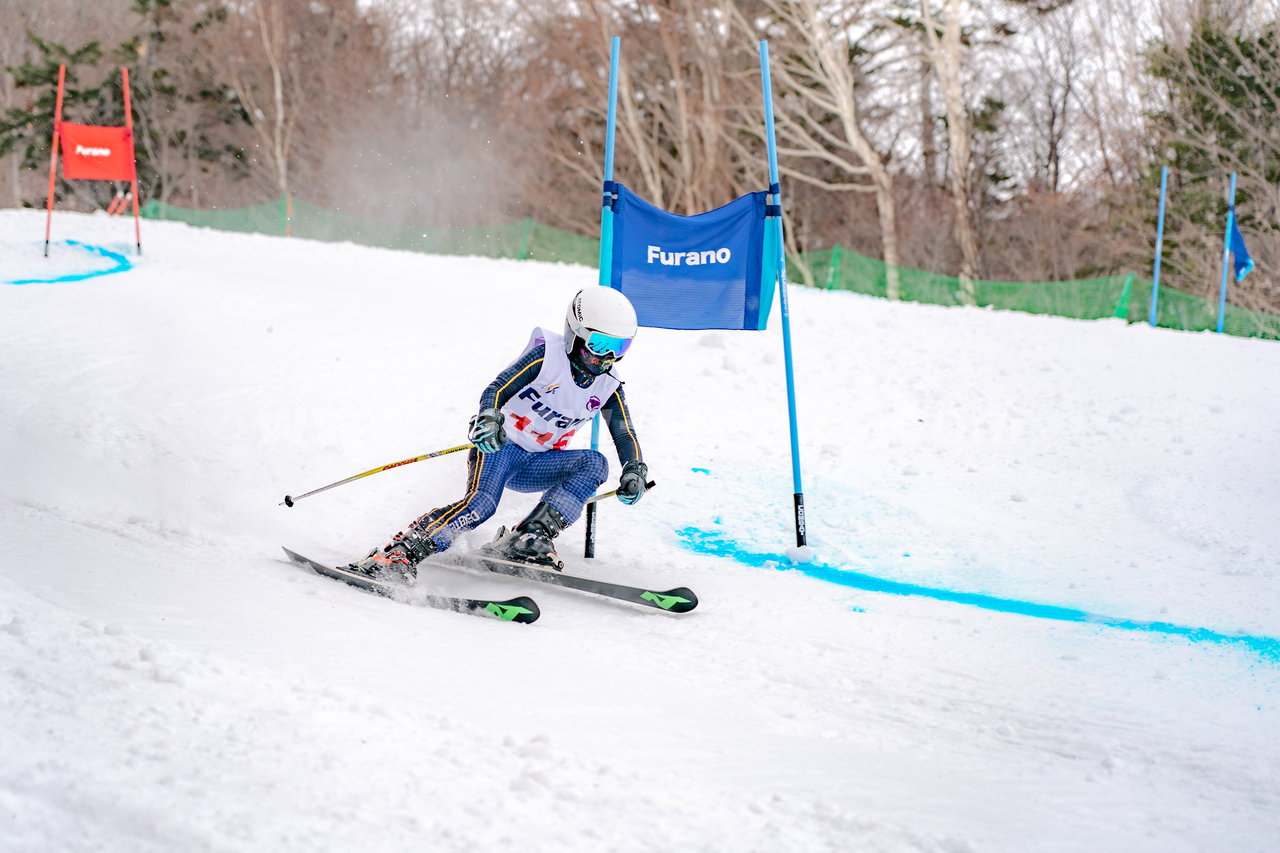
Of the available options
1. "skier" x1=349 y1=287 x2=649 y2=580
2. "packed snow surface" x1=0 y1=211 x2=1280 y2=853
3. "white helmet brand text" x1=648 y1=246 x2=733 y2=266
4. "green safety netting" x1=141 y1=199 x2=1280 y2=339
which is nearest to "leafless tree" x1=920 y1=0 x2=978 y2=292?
"green safety netting" x1=141 y1=199 x2=1280 y2=339

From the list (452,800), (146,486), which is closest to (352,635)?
(452,800)

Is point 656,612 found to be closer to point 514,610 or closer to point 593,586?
point 593,586

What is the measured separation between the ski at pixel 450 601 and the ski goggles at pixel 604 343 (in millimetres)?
1178

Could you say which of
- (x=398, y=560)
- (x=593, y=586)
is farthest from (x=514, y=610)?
(x=398, y=560)

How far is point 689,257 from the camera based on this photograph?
6023 millimetres

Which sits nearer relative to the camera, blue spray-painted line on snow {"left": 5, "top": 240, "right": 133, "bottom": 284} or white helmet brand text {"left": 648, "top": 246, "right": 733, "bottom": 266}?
white helmet brand text {"left": 648, "top": 246, "right": 733, "bottom": 266}

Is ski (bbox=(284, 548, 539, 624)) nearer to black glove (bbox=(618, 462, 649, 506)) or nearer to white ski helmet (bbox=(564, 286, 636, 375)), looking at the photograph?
black glove (bbox=(618, 462, 649, 506))

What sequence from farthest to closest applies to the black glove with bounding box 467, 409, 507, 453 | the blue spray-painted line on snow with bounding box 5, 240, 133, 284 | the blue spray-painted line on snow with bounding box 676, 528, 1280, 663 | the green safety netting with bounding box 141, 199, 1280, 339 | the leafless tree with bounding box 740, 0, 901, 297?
the leafless tree with bounding box 740, 0, 901, 297 < the green safety netting with bounding box 141, 199, 1280, 339 < the blue spray-painted line on snow with bounding box 5, 240, 133, 284 < the black glove with bounding box 467, 409, 507, 453 < the blue spray-painted line on snow with bounding box 676, 528, 1280, 663

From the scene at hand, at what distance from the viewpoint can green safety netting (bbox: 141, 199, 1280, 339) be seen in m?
15.1

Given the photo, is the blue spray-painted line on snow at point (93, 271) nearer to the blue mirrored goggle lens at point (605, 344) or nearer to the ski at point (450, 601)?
the ski at point (450, 601)

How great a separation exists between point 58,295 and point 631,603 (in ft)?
25.9

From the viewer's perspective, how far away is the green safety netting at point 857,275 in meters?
15.1

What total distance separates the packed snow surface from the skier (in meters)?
0.31

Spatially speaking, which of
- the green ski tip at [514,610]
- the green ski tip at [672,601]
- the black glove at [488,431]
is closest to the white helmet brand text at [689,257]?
the black glove at [488,431]
